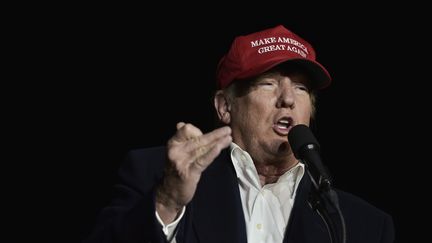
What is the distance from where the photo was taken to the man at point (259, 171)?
205cm

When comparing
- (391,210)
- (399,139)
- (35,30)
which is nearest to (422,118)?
(399,139)

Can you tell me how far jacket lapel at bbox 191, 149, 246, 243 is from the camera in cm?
201

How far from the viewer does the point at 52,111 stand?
2.93 m

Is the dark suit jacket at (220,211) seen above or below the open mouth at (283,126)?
below

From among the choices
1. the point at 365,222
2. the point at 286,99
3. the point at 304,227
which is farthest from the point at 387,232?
the point at 286,99

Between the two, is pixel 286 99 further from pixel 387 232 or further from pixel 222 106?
pixel 387 232

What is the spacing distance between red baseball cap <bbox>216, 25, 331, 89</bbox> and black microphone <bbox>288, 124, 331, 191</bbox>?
0.46 metres

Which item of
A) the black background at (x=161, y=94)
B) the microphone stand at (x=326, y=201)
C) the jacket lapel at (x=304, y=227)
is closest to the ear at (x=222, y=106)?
the jacket lapel at (x=304, y=227)

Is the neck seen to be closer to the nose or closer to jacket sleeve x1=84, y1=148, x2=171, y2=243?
the nose

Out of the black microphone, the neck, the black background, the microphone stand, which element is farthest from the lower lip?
the black background

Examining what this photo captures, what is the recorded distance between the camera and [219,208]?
2.07 meters

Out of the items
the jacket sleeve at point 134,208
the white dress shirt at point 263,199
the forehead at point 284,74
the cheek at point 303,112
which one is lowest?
the white dress shirt at point 263,199

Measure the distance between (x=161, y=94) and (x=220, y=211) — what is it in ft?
3.57

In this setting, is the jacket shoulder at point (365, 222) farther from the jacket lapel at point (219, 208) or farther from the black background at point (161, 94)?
the black background at point (161, 94)
